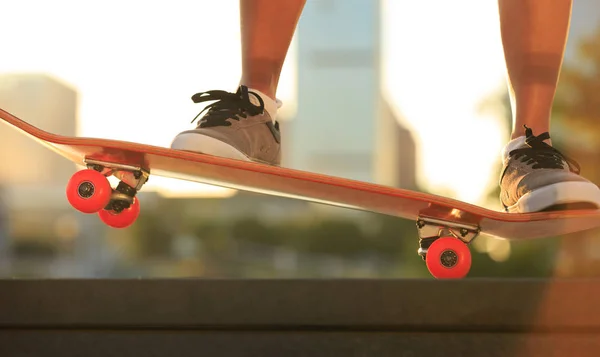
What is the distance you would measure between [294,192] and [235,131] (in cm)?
28

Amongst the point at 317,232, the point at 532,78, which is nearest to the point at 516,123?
the point at 532,78

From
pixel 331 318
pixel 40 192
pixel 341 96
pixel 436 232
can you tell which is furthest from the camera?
pixel 341 96

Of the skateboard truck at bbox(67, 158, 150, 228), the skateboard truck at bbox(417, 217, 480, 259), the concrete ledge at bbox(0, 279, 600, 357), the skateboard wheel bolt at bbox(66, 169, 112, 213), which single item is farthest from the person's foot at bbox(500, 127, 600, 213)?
the skateboard wheel bolt at bbox(66, 169, 112, 213)

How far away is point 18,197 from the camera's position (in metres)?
102

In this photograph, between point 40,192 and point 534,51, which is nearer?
point 534,51

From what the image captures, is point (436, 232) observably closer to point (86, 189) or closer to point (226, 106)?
point (226, 106)

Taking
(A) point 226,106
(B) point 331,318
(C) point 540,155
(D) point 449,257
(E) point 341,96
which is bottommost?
(B) point 331,318

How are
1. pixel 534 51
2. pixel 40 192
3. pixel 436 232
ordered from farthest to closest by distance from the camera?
pixel 40 192 → pixel 534 51 → pixel 436 232

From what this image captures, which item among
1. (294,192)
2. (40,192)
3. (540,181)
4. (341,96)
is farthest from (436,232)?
(40,192)

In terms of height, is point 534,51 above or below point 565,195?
above

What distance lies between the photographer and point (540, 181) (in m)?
2.62

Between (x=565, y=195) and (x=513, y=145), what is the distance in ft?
1.20

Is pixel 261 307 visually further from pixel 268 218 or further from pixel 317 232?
pixel 268 218

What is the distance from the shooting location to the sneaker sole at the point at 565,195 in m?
2.55
